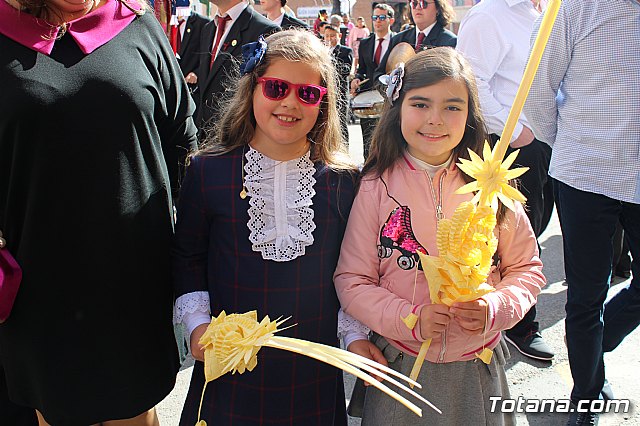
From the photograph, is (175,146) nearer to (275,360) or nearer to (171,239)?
(171,239)

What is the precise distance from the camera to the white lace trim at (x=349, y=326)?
1944 millimetres

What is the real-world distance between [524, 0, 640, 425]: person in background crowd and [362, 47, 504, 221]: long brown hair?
2.21ft

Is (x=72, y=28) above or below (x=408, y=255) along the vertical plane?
above

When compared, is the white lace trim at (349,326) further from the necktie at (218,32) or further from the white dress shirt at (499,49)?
the necktie at (218,32)

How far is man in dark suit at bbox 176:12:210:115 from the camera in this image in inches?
177

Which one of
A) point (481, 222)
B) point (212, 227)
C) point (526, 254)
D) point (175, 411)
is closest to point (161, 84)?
point (212, 227)

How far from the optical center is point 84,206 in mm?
1714

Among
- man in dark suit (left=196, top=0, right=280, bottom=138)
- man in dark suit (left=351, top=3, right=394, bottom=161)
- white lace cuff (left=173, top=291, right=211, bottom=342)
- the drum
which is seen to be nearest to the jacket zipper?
white lace cuff (left=173, top=291, right=211, bottom=342)

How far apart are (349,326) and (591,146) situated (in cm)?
131

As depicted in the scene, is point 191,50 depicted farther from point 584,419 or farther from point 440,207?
point 584,419

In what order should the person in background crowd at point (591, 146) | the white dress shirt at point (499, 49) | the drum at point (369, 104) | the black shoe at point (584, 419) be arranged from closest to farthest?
the person in background crowd at point (591, 146), the black shoe at point (584, 419), the white dress shirt at point (499, 49), the drum at point (369, 104)

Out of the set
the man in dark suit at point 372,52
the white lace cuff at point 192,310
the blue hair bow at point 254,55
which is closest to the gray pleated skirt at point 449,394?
the white lace cuff at point 192,310

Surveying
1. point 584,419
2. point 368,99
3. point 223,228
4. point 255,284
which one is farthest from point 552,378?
point 368,99

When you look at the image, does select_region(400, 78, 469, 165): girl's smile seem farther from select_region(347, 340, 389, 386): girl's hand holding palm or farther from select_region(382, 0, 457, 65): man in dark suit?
select_region(382, 0, 457, 65): man in dark suit
